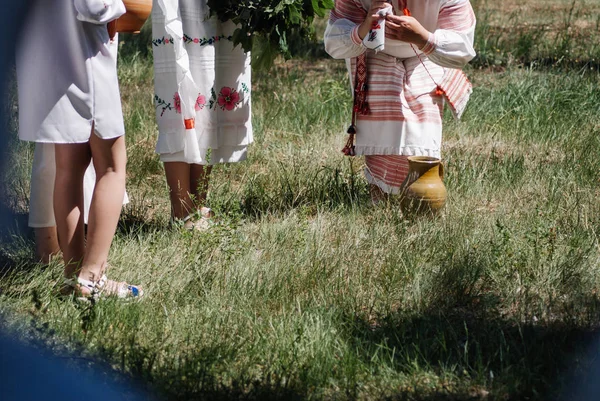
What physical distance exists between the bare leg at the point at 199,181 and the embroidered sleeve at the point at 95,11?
1322 millimetres

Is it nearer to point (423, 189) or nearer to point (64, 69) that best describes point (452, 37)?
point (423, 189)

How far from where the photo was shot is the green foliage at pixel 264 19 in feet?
13.4

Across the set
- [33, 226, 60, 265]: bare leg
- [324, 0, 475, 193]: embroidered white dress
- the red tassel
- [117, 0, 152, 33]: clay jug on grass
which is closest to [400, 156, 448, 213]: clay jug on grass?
[324, 0, 475, 193]: embroidered white dress

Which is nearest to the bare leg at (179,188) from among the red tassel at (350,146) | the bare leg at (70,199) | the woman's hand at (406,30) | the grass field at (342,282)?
the grass field at (342,282)

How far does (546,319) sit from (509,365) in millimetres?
456

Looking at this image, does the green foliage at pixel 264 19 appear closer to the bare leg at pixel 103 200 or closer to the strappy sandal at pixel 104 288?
the bare leg at pixel 103 200

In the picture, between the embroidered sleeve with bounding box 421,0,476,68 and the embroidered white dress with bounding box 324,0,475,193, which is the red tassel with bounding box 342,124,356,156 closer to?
the embroidered white dress with bounding box 324,0,475,193

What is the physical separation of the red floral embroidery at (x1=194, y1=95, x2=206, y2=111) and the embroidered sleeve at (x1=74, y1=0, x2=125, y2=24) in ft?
3.96

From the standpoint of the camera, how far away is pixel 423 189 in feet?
13.6

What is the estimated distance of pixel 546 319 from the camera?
3.19 m

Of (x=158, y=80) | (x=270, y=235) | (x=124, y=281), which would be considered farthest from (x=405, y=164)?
(x=124, y=281)

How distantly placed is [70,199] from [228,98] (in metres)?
1.32

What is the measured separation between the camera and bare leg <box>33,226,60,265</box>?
3.72 meters

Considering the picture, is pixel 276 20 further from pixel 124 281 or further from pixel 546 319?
pixel 546 319
